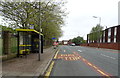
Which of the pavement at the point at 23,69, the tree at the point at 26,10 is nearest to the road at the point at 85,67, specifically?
the pavement at the point at 23,69

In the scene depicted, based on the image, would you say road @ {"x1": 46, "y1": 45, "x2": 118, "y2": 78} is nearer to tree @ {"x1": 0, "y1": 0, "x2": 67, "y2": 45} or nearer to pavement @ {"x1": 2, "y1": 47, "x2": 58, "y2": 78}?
pavement @ {"x1": 2, "y1": 47, "x2": 58, "y2": 78}

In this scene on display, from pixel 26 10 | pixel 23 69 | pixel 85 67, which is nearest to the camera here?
pixel 23 69

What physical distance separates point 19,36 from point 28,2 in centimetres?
350

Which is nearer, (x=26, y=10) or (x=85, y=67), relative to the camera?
(x=85, y=67)

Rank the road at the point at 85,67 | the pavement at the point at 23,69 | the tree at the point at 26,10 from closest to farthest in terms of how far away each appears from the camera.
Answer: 1. the pavement at the point at 23,69
2. the road at the point at 85,67
3. the tree at the point at 26,10

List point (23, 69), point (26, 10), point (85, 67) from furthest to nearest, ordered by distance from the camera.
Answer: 1. point (26, 10)
2. point (85, 67)
3. point (23, 69)

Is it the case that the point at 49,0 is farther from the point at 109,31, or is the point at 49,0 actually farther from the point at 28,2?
the point at 109,31

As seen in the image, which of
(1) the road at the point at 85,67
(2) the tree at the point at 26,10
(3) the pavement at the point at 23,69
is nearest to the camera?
(3) the pavement at the point at 23,69

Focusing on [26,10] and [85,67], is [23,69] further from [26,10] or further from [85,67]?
[26,10]

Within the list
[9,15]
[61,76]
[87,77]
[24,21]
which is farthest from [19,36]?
[87,77]

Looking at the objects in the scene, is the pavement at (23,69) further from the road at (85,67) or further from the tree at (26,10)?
the tree at (26,10)

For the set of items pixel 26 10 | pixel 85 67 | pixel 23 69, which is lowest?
pixel 85 67

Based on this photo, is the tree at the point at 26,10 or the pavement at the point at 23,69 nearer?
the pavement at the point at 23,69

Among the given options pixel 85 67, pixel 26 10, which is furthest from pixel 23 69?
pixel 26 10
